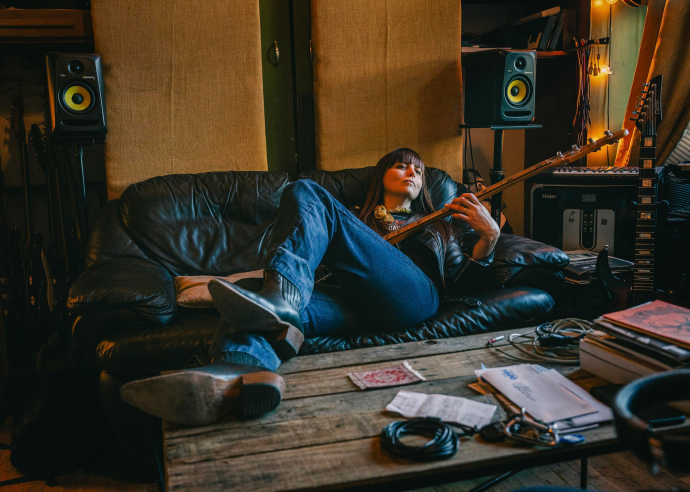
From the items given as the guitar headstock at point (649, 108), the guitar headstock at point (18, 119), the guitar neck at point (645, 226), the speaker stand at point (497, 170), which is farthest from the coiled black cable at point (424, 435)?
the guitar headstock at point (18, 119)

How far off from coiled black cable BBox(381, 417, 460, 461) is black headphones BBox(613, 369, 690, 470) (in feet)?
1.35

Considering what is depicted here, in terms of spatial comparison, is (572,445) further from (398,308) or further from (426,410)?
(398,308)

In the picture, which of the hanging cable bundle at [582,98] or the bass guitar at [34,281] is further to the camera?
the hanging cable bundle at [582,98]

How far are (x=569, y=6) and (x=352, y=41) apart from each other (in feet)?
5.52

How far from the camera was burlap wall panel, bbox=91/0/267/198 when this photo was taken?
2.61 m

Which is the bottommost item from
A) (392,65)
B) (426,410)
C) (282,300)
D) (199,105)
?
(426,410)

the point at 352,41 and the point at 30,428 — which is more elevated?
the point at 352,41

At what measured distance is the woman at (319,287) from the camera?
111 centimetres

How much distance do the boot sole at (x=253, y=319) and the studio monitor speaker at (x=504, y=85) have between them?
1.85 m

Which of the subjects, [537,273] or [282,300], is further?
[537,273]

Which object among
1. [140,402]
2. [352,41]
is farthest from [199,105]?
[140,402]

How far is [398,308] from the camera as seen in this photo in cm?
177

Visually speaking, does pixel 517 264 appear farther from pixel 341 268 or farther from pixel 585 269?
pixel 341 268

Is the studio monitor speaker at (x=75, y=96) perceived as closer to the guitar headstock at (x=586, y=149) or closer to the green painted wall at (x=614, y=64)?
the guitar headstock at (x=586, y=149)
